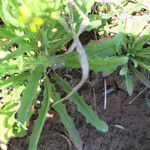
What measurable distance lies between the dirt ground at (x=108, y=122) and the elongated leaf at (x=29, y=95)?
0.92 feet

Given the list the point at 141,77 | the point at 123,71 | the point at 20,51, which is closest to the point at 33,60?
the point at 20,51

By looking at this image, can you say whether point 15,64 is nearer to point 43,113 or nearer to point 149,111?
point 43,113

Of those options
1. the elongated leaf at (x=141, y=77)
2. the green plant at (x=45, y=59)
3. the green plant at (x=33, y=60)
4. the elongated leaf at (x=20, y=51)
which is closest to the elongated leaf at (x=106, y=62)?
the green plant at (x=45, y=59)

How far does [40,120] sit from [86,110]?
196 mm

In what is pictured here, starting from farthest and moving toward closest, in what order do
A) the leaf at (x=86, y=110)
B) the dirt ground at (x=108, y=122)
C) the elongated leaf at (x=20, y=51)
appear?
the dirt ground at (x=108, y=122) → the leaf at (x=86, y=110) → the elongated leaf at (x=20, y=51)

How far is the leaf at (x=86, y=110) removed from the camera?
141 cm

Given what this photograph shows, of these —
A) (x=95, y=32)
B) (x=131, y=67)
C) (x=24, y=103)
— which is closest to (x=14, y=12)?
(x=24, y=103)

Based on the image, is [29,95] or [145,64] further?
[145,64]

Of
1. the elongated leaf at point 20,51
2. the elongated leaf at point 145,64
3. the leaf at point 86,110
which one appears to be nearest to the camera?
the elongated leaf at point 20,51

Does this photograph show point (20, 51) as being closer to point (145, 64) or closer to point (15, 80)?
point (15, 80)

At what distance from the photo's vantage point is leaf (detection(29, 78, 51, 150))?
1.43 meters

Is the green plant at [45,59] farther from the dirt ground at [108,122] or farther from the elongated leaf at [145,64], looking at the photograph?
the dirt ground at [108,122]

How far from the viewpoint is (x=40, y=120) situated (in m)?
1.44

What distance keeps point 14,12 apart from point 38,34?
0.12m
